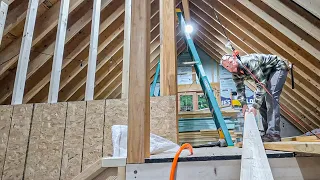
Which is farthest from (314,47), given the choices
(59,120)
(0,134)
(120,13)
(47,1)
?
(0,134)

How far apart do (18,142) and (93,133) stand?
0.84 metres

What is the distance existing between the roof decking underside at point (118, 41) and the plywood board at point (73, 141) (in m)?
1.30

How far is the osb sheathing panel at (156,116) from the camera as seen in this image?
2.57 metres

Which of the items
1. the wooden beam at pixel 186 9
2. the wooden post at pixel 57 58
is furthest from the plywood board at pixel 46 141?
the wooden beam at pixel 186 9

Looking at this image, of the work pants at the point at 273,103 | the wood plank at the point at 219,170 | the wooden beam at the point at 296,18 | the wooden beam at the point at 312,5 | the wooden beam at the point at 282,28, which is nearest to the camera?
the wood plank at the point at 219,170

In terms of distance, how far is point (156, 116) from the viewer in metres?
2.62

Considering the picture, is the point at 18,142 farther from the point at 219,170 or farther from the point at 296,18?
the point at 296,18

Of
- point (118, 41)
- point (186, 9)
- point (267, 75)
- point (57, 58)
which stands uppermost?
→ point (186, 9)

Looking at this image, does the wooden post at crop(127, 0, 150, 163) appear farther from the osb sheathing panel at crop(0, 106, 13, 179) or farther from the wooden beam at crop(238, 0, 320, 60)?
the wooden beam at crop(238, 0, 320, 60)

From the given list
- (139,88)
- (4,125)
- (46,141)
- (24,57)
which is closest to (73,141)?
(46,141)

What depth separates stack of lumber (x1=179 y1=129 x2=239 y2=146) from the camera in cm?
534

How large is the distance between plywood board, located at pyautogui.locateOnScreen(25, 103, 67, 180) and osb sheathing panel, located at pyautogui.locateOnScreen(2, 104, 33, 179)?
2.4 inches

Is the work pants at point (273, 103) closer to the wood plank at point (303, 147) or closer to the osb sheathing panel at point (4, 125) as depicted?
the wood plank at point (303, 147)

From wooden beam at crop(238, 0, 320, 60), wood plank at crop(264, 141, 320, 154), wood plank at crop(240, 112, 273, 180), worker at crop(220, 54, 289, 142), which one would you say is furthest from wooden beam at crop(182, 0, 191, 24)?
wood plank at crop(264, 141, 320, 154)
